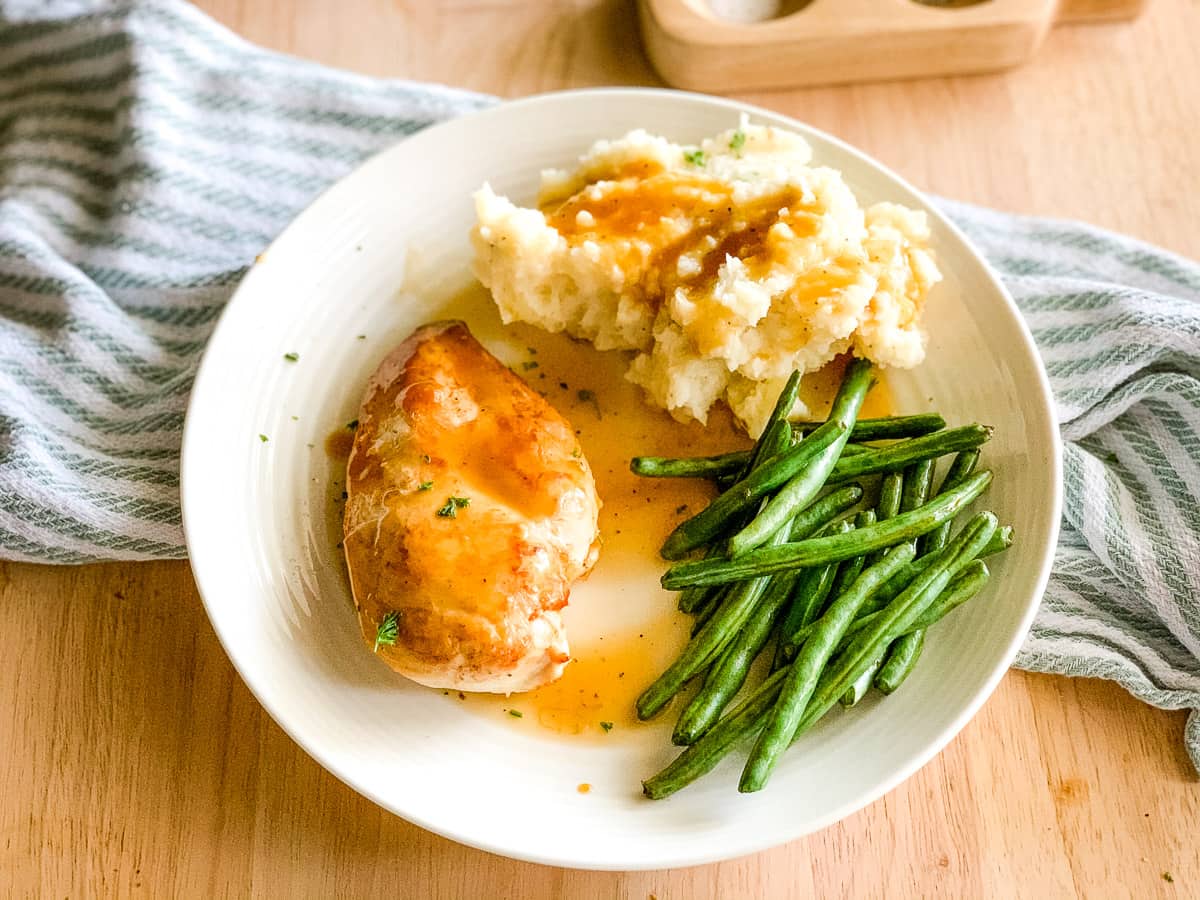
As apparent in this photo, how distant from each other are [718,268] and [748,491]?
771mm

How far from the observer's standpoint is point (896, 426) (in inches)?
150

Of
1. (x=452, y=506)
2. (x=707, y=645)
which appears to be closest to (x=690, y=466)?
(x=707, y=645)

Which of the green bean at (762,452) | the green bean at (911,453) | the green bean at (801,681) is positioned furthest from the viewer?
the green bean at (911,453)

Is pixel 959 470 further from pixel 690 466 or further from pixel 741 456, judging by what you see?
pixel 690 466

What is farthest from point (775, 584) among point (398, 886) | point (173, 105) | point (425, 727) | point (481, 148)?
point (173, 105)

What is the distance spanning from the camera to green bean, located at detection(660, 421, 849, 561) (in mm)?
3518

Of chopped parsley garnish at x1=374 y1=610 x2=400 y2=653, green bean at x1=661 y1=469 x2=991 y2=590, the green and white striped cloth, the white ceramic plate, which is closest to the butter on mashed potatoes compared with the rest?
the white ceramic plate

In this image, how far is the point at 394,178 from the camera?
434cm

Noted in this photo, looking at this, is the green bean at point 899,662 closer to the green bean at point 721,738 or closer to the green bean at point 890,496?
the green bean at point 721,738

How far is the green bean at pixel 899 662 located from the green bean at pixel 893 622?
0.08 meters

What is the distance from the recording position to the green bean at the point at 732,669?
3338 mm

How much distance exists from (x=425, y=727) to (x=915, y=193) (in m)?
2.68

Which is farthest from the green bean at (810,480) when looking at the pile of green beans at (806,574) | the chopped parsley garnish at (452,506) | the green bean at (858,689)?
the chopped parsley garnish at (452,506)

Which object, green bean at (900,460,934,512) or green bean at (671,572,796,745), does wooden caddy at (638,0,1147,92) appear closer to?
green bean at (900,460,934,512)
